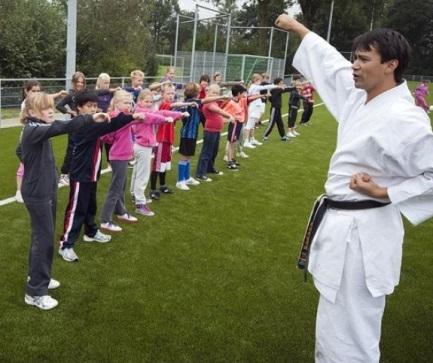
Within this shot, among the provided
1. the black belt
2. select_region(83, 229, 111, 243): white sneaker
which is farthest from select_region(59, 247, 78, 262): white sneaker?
the black belt

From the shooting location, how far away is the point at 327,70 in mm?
2754

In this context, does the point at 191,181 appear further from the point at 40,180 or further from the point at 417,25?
the point at 417,25

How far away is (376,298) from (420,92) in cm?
1703

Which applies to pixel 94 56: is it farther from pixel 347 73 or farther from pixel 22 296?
pixel 347 73

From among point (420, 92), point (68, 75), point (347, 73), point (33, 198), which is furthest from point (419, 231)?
point (420, 92)

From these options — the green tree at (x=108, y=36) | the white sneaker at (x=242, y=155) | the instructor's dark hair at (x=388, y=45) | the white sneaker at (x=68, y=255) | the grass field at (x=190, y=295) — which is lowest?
→ the grass field at (x=190, y=295)

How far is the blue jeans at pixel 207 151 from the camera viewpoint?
28.1ft

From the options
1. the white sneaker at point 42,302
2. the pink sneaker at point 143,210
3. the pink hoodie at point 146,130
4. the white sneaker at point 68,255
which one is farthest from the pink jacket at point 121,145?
the white sneaker at point 42,302

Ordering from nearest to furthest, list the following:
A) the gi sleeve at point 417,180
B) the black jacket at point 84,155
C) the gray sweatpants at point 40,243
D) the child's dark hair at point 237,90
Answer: the gi sleeve at point 417,180 < the gray sweatpants at point 40,243 < the black jacket at point 84,155 < the child's dark hair at point 237,90

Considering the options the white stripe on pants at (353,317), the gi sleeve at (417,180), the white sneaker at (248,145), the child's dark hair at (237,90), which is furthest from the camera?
the white sneaker at (248,145)

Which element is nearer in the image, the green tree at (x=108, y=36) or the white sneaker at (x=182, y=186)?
the white sneaker at (x=182, y=186)

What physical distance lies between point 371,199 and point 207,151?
6.58 metres

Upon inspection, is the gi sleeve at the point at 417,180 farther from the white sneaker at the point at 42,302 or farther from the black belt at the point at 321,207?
the white sneaker at the point at 42,302


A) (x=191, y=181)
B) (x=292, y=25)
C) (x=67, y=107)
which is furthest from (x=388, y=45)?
(x=191, y=181)
